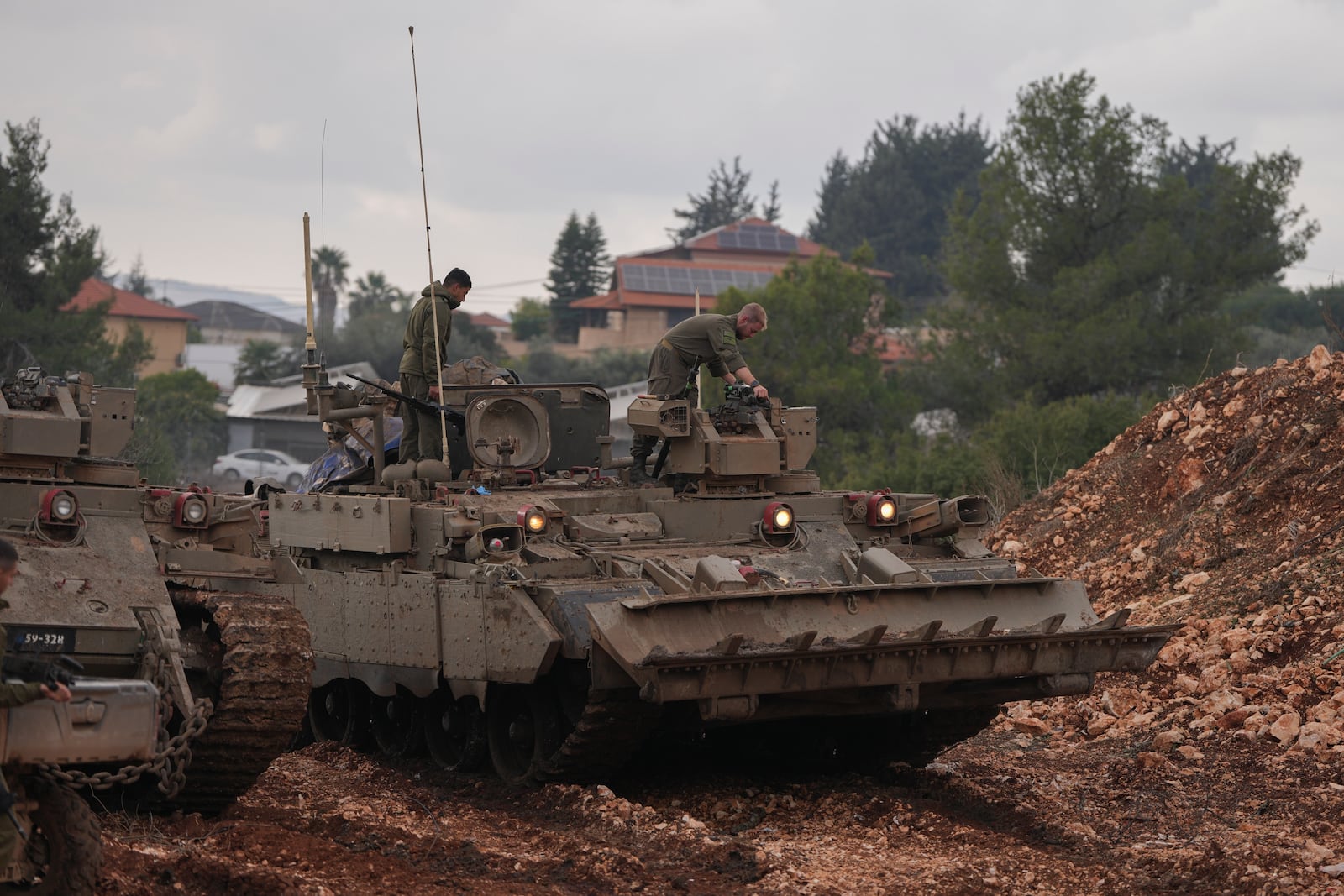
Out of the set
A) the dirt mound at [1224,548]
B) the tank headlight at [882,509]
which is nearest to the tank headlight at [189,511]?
the tank headlight at [882,509]

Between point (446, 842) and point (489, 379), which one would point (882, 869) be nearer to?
point (446, 842)

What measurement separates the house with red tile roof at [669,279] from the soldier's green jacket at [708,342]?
1748 inches

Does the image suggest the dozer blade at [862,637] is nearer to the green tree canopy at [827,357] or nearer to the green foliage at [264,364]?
the green tree canopy at [827,357]

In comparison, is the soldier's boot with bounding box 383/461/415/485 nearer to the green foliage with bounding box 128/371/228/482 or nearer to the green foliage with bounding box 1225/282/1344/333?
the green foliage with bounding box 128/371/228/482

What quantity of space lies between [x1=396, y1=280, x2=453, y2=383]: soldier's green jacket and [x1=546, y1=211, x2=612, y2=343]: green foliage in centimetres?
5558

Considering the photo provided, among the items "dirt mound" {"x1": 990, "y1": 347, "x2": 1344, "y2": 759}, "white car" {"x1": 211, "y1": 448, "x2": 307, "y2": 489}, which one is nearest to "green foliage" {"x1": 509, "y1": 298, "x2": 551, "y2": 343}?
"white car" {"x1": 211, "y1": 448, "x2": 307, "y2": 489}

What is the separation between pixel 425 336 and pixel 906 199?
6912 centimetres

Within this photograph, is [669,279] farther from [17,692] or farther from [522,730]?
[17,692]

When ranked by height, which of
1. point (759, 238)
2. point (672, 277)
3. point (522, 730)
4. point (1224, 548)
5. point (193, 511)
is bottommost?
point (522, 730)

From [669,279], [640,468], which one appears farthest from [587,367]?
[640,468]

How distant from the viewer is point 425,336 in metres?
13.2

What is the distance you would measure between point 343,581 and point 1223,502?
336 inches

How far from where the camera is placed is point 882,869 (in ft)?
27.6

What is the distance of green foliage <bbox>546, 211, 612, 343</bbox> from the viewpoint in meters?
69.4
